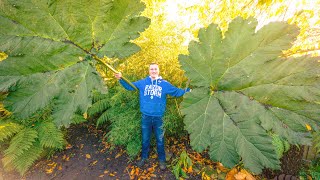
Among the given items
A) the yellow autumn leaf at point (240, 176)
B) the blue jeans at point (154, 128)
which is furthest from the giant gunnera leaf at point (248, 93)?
the yellow autumn leaf at point (240, 176)

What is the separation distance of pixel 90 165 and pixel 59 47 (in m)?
4.64

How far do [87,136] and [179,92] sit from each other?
3.64m

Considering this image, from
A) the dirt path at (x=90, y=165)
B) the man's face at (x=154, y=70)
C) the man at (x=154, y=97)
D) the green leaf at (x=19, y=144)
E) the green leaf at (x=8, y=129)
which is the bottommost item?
the dirt path at (x=90, y=165)

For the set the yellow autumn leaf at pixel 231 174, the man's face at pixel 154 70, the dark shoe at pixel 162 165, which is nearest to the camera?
the man's face at pixel 154 70

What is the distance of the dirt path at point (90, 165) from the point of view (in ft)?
15.1

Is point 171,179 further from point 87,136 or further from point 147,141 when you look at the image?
point 87,136

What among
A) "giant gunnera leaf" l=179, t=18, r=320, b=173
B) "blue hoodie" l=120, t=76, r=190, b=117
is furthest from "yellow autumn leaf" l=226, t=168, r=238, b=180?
"giant gunnera leaf" l=179, t=18, r=320, b=173

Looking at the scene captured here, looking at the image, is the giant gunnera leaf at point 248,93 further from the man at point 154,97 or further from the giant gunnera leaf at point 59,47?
the man at point 154,97

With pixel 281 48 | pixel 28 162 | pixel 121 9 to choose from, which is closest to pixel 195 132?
pixel 281 48

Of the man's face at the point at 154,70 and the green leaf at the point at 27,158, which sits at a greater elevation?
the man's face at the point at 154,70

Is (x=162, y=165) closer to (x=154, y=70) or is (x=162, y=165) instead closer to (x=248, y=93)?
(x=154, y=70)

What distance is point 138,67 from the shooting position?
186 inches

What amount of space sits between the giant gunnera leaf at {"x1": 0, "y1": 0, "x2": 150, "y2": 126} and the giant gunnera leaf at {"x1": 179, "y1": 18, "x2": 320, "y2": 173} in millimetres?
376

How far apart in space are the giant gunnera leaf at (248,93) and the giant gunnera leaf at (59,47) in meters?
0.38
